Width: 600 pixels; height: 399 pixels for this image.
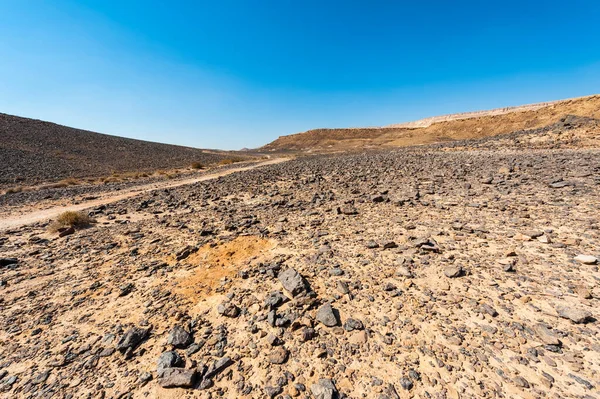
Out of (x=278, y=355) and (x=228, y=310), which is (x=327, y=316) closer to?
(x=278, y=355)

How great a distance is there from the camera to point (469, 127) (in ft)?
198

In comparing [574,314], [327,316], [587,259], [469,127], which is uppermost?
[469,127]

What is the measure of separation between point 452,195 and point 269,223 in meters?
7.18

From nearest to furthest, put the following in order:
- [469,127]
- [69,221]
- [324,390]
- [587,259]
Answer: [324,390] → [587,259] → [69,221] → [469,127]

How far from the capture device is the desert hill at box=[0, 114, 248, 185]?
91.1ft

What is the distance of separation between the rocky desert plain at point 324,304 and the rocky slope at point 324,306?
1.0 inches

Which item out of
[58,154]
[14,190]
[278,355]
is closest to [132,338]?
[278,355]

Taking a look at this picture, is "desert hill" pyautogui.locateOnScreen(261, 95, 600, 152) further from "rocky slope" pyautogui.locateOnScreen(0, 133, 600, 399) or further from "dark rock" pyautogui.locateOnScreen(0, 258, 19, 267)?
"dark rock" pyautogui.locateOnScreen(0, 258, 19, 267)

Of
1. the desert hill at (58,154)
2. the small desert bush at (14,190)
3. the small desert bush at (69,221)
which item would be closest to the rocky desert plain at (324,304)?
the small desert bush at (69,221)

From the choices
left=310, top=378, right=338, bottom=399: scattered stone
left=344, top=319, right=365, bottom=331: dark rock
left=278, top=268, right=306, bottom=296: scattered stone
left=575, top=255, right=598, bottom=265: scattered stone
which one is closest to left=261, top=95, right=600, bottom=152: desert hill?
left=575, top=255, right=598, bottom=265: scattered stone

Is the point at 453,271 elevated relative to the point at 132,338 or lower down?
elevated

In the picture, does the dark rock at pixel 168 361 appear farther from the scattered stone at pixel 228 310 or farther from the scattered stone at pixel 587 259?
the scattered stone at pixel 587 259

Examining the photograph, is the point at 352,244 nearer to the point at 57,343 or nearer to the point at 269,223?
the point at 269,223

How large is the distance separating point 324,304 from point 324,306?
82mm
